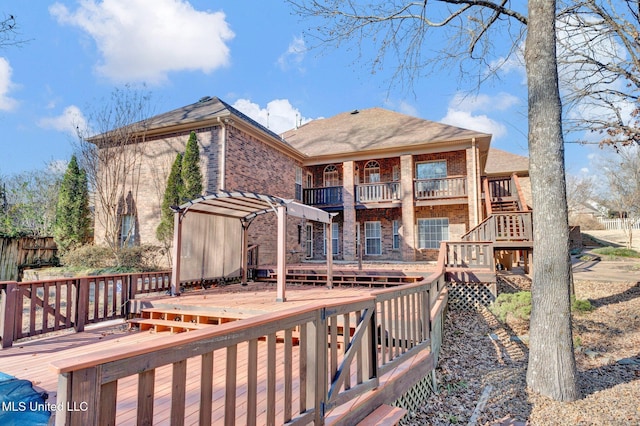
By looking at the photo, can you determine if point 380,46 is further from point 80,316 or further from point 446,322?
point 80,316

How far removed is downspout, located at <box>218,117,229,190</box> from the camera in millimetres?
11328

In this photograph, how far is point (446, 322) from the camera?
8.04m

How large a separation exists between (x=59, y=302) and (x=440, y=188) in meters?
14.1

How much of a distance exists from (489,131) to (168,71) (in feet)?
52.3

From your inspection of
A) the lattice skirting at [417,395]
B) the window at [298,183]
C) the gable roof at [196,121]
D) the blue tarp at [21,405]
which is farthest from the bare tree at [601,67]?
the blue tarp at [21,405]

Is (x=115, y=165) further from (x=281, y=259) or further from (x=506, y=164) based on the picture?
(x=506, y=164)

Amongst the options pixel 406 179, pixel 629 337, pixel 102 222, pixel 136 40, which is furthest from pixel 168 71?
pixel 629 337

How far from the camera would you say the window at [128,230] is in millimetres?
12740

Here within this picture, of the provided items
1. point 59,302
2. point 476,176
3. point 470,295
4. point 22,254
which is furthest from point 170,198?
point 476,176

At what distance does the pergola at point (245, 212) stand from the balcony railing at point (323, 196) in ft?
23.8

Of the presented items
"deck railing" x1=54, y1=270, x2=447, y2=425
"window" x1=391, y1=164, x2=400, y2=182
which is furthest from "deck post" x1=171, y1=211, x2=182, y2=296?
"window" x1=391, y1=164, x2=400, y2=182

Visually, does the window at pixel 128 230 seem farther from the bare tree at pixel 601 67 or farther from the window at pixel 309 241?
the bare tree at pixel 601 67

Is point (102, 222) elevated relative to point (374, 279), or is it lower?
elevated

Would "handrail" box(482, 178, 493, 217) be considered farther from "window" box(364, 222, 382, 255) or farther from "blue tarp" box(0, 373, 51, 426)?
"blue tarp" box(0, 373, 51, 426)
